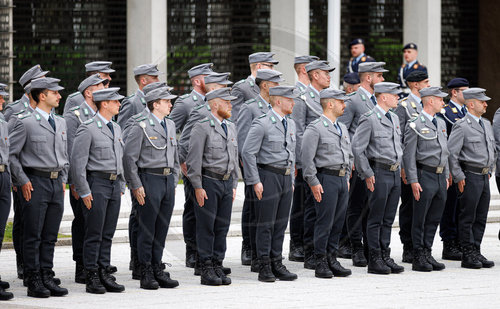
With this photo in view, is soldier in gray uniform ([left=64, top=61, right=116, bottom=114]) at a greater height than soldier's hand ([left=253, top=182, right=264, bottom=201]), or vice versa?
soldier in gray uniform ([left=64, top=61, right=116, bottom=114])

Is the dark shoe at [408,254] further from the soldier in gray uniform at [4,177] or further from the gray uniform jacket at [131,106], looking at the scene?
the soldier in gray uniform at [4,177]

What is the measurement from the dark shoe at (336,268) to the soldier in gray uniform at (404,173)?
126 centimetres

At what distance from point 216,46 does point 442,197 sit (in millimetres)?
12362

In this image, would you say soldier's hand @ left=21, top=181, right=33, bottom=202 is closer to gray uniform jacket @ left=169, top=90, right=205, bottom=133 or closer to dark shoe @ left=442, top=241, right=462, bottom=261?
gray uniform jacket @ left=169, top=90, right=205, bottom=133

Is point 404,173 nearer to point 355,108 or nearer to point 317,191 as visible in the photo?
point 355,108

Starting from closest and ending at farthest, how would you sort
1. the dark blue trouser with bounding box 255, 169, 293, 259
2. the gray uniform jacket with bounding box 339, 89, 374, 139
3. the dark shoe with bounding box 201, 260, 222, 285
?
the dark shoe with bounding box 201, 260, 222, 285 < the dark blue trouser with bounding box 255, 169, 293, 259 < the gray uniform jacket with bounding box 339, 89, 374, 139

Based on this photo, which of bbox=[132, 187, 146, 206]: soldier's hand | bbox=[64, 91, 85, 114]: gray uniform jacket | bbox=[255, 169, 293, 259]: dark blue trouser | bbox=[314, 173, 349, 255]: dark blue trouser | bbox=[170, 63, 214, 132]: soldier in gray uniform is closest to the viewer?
bbox=[132, 187, 146, 206]: soldier's hand

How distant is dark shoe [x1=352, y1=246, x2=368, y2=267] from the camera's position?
12336 mm

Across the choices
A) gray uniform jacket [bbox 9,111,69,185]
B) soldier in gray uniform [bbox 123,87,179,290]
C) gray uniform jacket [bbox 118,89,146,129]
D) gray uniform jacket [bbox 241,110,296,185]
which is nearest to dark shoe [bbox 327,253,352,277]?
gray uniform jacket [bbox 241,110,296,185]

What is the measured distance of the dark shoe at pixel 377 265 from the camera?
38.5 feet

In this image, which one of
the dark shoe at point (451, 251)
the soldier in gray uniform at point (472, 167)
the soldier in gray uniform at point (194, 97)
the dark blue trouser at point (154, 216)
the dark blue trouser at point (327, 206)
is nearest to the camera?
the dark blue trouser at point (154, 216)

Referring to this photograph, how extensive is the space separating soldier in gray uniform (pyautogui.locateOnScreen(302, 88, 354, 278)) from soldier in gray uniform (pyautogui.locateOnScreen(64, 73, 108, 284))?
2258 mm

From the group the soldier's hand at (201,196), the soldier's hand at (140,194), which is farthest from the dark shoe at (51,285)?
the soldier's hand at (201,196)

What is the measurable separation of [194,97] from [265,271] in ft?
7.15
